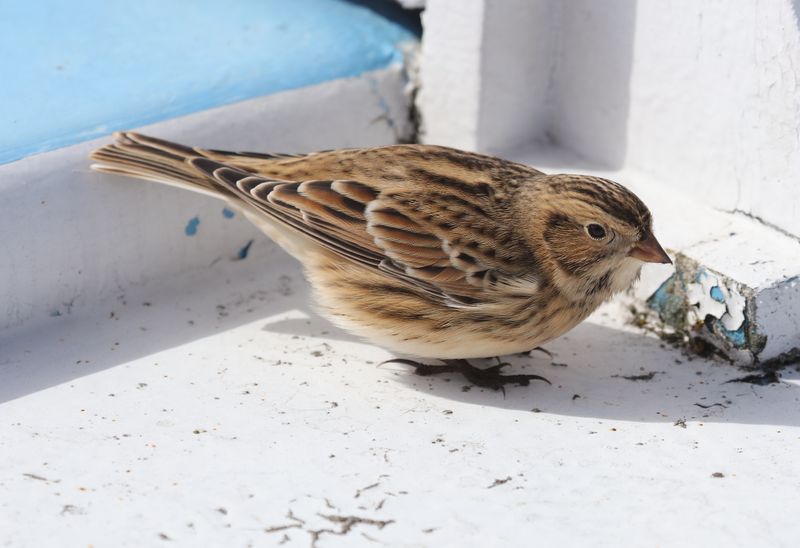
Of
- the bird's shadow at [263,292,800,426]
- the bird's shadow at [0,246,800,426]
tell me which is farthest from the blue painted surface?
the bird's shadow at [263,292,800,426]

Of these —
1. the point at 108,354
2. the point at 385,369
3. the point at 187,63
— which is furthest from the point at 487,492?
the point at 187,63

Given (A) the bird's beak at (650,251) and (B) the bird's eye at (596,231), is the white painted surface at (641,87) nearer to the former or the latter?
(A) the bird's beak at (650,251)

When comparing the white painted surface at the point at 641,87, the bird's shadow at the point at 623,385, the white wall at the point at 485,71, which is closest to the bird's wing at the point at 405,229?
the bird's shadow at the point at 623,385

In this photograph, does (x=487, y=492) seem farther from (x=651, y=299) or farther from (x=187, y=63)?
(x=187, y=63)

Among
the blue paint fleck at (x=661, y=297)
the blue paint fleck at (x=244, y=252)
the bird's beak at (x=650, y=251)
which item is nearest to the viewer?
the bird's beak at (x=650, y=251)


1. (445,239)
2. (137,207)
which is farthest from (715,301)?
(137,207)

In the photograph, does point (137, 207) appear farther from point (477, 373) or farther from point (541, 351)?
point (541, 351)

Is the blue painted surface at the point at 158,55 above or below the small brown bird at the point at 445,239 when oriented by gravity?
above
